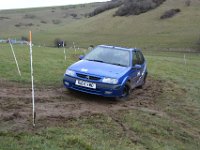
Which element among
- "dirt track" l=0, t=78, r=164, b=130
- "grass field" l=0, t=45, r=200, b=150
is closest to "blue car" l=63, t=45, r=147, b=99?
"dirt track" l=0, t=78, r=164, b=130

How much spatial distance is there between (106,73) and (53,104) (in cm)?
182

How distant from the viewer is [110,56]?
11.9 metres

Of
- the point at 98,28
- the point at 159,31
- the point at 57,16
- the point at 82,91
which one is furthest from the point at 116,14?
the point at 82,91

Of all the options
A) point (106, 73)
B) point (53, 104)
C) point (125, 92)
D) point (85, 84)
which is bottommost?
point (125, 92)

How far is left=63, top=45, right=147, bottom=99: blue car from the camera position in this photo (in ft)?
34.4

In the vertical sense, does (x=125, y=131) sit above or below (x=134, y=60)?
below

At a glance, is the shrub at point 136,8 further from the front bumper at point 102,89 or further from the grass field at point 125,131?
the front bumper at point 102,89

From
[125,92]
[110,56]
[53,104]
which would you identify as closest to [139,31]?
[110,56]

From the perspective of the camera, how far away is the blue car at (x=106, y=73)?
1048cm

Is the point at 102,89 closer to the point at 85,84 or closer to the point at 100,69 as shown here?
the point at 85,84

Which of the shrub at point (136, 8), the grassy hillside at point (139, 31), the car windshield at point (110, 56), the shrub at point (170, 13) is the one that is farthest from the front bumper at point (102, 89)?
the shrub at point (136, 8)

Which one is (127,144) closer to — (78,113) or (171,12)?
(78,113)

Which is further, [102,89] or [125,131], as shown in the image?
[102,89]

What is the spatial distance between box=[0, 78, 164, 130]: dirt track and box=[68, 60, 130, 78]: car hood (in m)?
0.81
